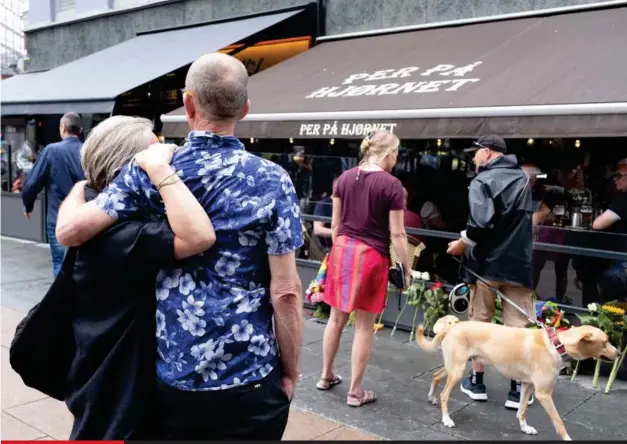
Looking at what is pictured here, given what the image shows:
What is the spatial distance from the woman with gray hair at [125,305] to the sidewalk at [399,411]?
2.16m

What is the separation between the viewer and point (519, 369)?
3840mm

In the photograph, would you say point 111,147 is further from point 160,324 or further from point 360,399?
point 360,399

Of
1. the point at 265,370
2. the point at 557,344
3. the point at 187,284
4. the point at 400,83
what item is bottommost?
the point at 557,344

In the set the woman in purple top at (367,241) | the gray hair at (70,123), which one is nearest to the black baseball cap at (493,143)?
the woman in purple top at (367,241)

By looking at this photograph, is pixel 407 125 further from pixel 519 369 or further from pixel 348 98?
pixel 519 369

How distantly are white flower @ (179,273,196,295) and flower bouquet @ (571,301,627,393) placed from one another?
3.99 metres

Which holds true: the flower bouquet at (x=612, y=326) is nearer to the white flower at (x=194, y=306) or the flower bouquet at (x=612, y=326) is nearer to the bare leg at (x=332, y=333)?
the bare leg at (x=332, y=333)

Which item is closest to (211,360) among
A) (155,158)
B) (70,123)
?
(155,158)

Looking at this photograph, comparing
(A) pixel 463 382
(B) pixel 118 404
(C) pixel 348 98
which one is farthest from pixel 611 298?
(B) pixel 118 404

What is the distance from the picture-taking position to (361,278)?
14.1 feet

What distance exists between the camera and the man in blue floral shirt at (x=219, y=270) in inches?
72.1

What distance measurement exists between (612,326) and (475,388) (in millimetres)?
1233

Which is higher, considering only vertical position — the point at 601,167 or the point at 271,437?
the point at 601,167

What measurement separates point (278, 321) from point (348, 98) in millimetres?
4834
